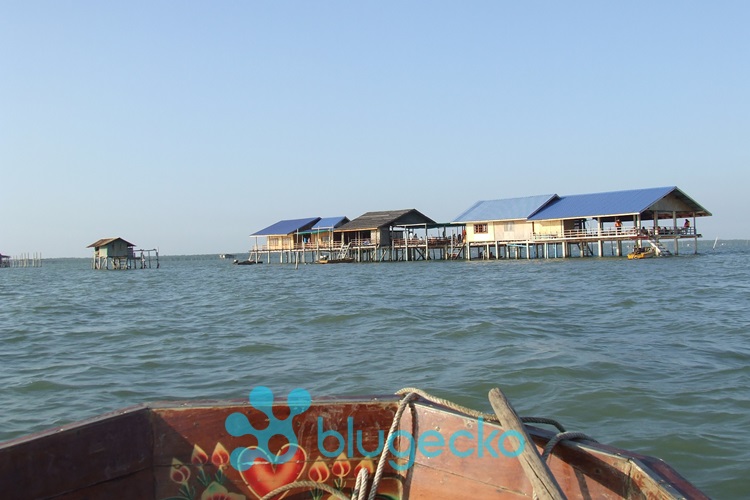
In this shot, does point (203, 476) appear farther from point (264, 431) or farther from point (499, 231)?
point (499, 231)

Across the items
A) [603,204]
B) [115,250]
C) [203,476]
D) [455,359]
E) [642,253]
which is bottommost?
[455,359]

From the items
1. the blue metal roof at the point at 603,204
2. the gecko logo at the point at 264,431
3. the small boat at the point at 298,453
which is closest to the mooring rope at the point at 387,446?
the small boat at the point at 298,453

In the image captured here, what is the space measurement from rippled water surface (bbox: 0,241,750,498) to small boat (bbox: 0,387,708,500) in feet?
6.92

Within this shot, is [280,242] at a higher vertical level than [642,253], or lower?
higher

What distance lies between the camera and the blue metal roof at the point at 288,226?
2153 inches

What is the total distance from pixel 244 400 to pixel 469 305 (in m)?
12.6

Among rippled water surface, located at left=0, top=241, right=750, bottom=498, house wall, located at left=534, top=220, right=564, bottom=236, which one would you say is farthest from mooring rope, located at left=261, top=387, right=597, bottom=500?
house wall, located at left=534, top=220, right=564, bottom=236

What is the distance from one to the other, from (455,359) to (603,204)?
109ft

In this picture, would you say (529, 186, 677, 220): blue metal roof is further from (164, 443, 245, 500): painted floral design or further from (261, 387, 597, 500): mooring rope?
(164, 443, 245, 500): painted floral design

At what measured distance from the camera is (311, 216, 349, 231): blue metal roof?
5325cm

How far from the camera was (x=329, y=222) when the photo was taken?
54125 mm

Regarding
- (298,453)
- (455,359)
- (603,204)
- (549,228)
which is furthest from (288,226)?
(298,453)

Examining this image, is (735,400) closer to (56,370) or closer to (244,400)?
(244,400)

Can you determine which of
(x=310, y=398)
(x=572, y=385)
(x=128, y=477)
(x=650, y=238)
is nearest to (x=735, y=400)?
(x=572, y=385)
